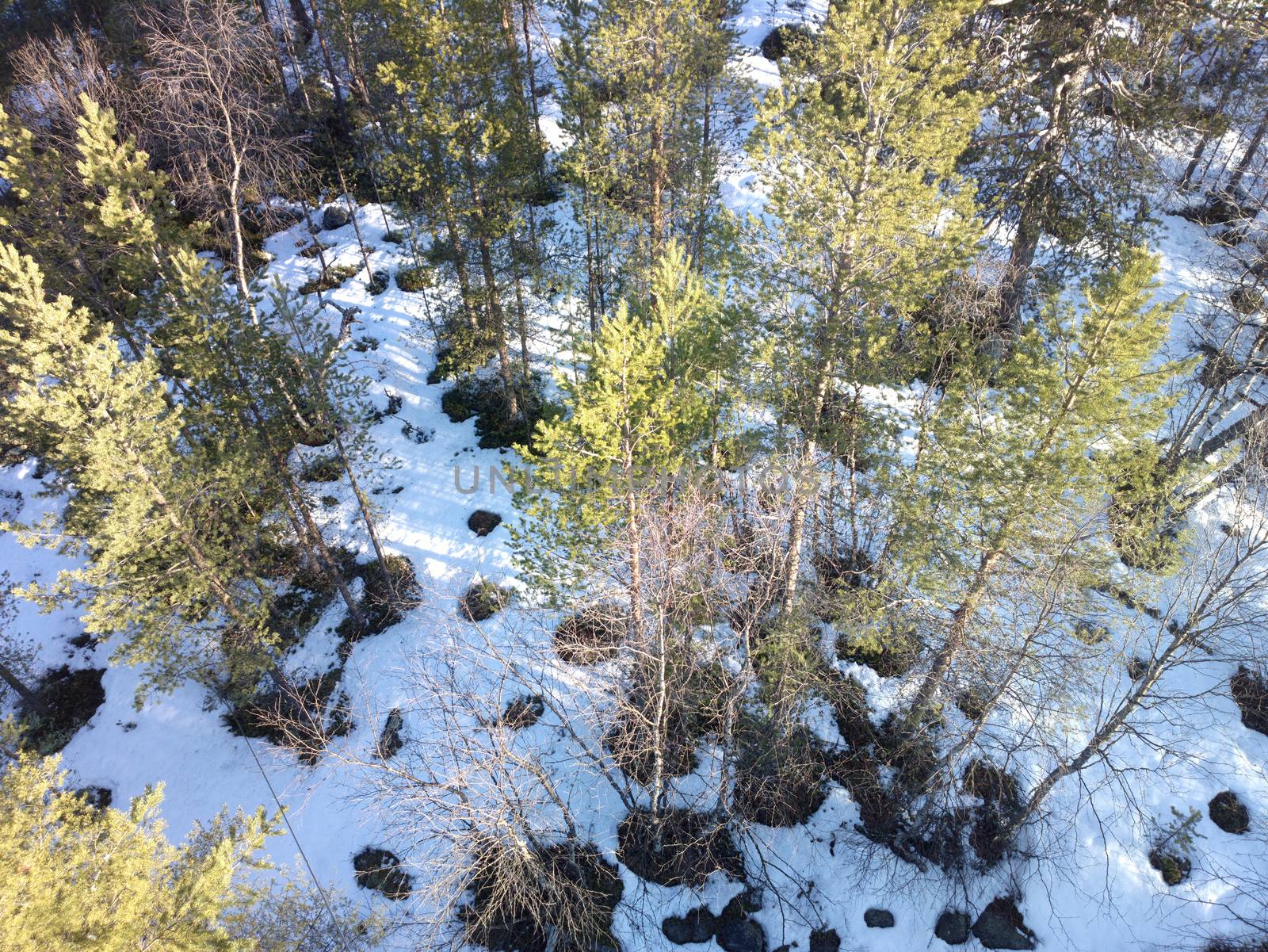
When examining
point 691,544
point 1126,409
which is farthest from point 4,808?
point 1126,409

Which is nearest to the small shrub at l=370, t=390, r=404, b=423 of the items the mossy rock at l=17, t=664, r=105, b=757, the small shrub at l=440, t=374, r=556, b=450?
the small shrub at l=440, t=374, r=556, b=450

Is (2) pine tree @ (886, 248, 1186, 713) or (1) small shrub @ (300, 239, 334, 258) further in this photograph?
(1) small shrub @ (300, 239, 334, 258)

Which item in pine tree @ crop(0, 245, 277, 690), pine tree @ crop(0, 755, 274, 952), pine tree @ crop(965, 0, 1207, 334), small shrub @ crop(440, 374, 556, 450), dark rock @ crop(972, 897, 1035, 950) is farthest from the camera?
small shrub @ crop(440, 374, 556, 450)

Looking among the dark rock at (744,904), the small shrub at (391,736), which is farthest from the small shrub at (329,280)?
the dark rock at (744,904)

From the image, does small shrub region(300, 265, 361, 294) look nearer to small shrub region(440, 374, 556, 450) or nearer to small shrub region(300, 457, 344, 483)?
small shrub region(440, 374, 556, 450)

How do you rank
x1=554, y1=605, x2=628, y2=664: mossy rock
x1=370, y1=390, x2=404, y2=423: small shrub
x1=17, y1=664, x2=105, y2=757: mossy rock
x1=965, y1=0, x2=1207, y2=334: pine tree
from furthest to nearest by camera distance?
1. x1=370, y1=390, x2=404, y2=423: small shrub
2. x1=17, y1=664, x2=105, y2=757: mossy rock
3. x1=965, y1=0, x2=1207, y2=334: pine tree
4. x1=554, y1=605, x2=628, y2=664: mossy rock

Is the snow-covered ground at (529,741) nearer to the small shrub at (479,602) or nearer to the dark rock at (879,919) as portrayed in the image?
the dark rock at (879,919)

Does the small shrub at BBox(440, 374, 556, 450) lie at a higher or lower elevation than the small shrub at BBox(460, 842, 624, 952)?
higher

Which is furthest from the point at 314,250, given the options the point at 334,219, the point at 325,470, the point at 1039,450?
the point at 1039,450
